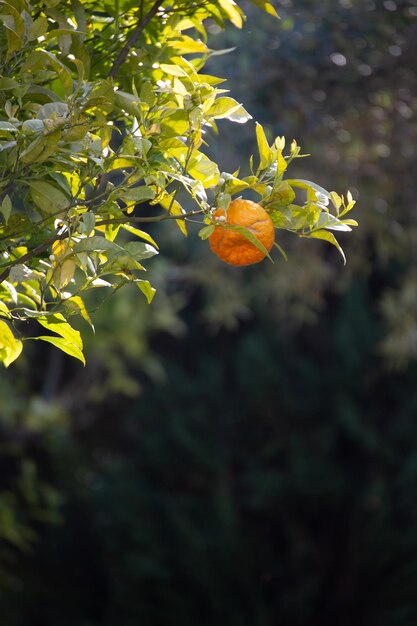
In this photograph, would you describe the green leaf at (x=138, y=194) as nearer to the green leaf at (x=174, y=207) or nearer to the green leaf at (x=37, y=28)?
the green leaf at (x=174, y=207)

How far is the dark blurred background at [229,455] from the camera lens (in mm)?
3961

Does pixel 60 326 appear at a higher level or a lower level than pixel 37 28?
lower

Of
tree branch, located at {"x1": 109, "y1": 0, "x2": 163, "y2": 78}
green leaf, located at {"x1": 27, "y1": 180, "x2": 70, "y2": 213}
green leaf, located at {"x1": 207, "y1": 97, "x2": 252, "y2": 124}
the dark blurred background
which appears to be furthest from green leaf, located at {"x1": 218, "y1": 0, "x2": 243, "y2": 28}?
the dark blurred background

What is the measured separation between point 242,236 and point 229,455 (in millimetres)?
4543

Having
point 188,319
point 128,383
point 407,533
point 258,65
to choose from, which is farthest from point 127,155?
point 188,319

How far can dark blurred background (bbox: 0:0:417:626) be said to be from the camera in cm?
396

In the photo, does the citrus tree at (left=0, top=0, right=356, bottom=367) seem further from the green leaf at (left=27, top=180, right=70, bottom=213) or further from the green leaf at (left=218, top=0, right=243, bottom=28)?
the green leaf at (left=218, top=0, right=243, bottom=28)


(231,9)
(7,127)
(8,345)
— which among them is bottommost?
(8,345)

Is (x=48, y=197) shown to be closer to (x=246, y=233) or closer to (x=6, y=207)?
(x=6, y=207)

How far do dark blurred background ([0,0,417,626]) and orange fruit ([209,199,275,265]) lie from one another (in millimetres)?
2428

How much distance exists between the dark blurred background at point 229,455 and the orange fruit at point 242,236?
243 cm

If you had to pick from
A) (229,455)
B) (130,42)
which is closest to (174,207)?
(130,42)

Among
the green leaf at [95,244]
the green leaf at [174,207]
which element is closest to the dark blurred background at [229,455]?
the green leaf at [174,207]

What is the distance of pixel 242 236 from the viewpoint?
809 mm
